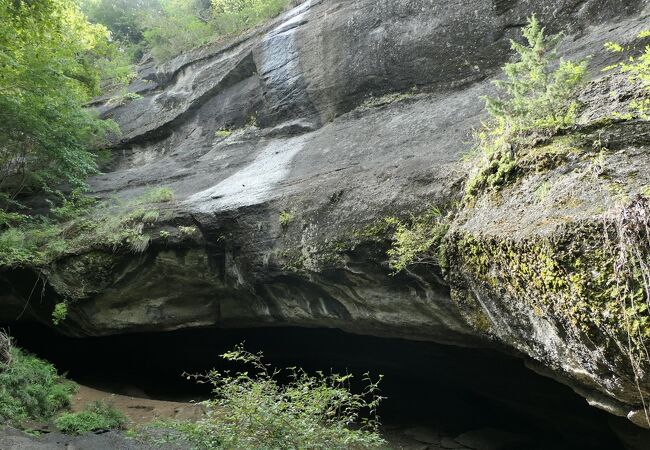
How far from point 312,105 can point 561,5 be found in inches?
191

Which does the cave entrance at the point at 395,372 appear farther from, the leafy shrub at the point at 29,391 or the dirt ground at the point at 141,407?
the leafy shrub at the point at 29,391

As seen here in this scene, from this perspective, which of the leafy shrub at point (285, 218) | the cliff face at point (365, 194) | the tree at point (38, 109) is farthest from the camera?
the tree at point (38, 109)

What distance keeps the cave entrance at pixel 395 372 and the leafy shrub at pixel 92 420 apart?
111 inches

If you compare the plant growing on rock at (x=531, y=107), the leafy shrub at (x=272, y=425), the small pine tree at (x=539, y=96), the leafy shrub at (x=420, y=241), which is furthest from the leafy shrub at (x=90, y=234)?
the small pine tree at (x=539, y=96)

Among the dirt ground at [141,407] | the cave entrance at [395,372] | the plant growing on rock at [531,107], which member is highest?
the plant growing on rock at [531,107]

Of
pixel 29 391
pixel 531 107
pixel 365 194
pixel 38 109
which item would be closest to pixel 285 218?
pixel 365 194

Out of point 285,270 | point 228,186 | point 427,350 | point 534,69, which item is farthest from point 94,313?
point 534,69

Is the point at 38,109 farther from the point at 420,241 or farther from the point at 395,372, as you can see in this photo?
the point at 395,372

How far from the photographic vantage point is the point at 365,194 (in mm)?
6625

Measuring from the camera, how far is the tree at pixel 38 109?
9.49 m

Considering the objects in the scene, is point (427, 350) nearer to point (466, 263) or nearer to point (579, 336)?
point (466, 263)

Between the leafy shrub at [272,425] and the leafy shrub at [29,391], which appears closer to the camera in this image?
the leafy shrub at [272,425]

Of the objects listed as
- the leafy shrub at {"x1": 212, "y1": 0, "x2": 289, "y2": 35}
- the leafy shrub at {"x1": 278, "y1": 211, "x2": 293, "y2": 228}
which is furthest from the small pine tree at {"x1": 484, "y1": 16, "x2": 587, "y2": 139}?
the leafy shrub at {"x1": 212, "y1": 0, "x2": 289, "y2": 35}

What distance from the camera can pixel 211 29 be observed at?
16000 millimetres
